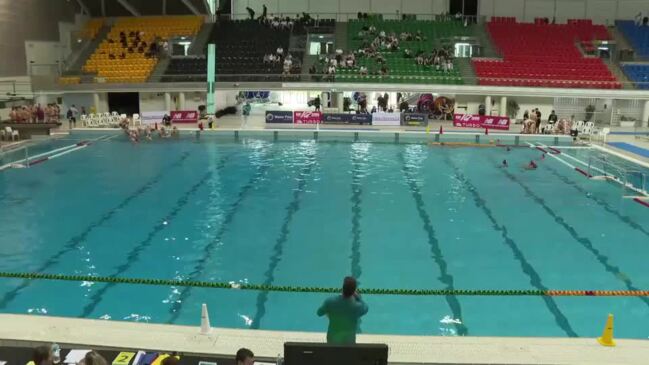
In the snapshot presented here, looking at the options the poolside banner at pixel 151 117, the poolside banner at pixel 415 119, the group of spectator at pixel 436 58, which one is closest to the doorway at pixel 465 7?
the group of spectator at pixel 436 58

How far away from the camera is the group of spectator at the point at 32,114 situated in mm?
21047

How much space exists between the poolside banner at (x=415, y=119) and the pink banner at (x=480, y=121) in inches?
55.7

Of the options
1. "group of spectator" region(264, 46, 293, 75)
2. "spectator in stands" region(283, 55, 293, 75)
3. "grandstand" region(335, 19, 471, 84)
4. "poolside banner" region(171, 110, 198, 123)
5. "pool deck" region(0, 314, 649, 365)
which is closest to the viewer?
"pool deck" region(0, 314, 649, 365)

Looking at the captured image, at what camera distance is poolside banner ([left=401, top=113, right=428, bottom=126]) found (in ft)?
82.6

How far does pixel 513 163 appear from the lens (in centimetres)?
1727

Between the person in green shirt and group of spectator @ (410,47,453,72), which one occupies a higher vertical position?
group of spectator @ (410,47,453,72)

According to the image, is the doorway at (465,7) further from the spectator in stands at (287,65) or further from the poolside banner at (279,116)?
the poolside banner at (279,116)

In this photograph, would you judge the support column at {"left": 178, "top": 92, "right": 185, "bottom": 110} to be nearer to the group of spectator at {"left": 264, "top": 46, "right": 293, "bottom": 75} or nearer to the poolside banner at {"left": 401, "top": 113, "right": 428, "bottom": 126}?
the group of spectator at {"left": 264, "top": 46, "right": 293, "bottom": 75}

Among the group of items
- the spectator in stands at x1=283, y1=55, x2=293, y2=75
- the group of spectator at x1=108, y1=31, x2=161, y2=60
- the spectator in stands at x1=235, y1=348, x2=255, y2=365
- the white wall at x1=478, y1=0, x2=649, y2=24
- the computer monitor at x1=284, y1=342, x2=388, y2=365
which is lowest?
the spectator in stands at x1=235, y1=348, x2=255, y2=365

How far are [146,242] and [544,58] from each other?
1000 inches

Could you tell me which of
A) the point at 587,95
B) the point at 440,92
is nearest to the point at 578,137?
the point at 587,95

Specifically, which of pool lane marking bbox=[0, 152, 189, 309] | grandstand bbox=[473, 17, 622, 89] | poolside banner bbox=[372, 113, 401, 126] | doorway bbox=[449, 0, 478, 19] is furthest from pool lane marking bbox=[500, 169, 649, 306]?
doorway bbox=[449, 0, 478, 19]

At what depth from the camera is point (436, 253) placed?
9.36 meters

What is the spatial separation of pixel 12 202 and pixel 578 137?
19.1 metres
